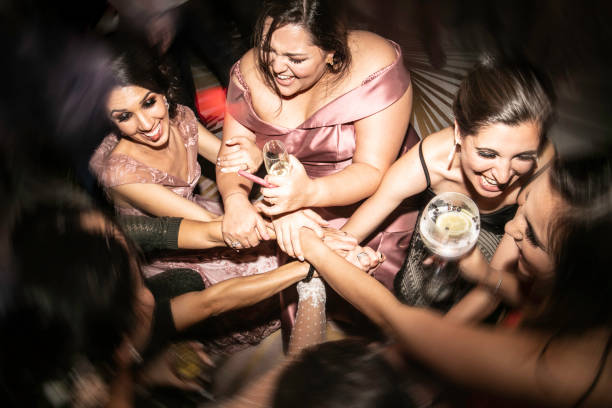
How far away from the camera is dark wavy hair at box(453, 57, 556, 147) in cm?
73

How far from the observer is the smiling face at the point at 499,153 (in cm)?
75

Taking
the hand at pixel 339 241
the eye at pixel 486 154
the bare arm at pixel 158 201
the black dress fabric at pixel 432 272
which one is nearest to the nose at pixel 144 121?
the bare arm at pixel 158 201

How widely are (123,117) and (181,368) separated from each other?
711 millimetres

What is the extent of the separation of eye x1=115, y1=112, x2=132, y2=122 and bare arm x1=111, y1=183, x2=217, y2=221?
19cm

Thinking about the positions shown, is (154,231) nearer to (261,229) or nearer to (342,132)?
(261,229)

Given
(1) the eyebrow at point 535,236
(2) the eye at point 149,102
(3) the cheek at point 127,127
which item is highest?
(2) the eye at point 149,102

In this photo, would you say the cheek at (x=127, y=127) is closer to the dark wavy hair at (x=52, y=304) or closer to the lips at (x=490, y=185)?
the dark wavy hair at (x=52, y=304)

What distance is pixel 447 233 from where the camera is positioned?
0.94m

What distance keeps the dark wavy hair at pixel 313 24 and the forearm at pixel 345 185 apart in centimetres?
28

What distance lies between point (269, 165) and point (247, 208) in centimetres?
15

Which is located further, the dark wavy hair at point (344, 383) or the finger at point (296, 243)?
the finger at point (296, 243)

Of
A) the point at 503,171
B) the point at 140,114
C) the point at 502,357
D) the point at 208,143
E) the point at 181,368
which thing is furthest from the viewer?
the point at 208,143

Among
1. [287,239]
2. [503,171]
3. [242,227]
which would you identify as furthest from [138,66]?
[503,171]

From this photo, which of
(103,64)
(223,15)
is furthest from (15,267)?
(223,15)
